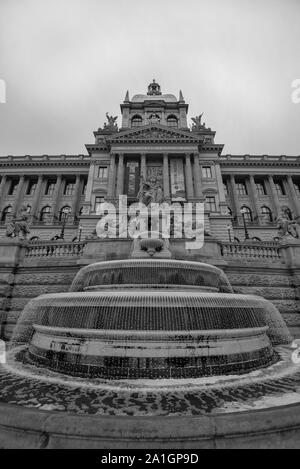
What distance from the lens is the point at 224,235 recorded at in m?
33.6

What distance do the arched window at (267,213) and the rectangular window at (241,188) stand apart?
180 inches

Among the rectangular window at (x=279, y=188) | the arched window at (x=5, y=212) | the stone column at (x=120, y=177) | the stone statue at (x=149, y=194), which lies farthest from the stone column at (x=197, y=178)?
the arched window at (x=5, y=212)

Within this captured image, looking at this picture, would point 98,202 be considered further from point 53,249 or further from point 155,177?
point 53,249

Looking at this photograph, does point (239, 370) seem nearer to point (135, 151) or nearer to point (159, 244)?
point (159, 244)

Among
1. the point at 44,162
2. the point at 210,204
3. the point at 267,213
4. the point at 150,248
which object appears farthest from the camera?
the point at 44,162

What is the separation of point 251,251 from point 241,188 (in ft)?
125

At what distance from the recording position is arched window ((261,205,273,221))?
139 ft

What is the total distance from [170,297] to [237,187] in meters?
45.4

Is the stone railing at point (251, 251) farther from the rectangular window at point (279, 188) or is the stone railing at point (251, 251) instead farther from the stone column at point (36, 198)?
the rectangular window at point (279, 188)

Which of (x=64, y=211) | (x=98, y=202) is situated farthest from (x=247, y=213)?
(x=64, y=211)

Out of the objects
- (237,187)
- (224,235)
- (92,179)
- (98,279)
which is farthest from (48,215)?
(98,279)

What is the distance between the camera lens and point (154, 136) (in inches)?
1545

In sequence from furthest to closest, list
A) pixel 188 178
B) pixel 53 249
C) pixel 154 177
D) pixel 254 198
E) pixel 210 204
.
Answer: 1. pixel 254 198
2. pixel 210 204
3. pixel 188 178
4. pixel 154 177
5. pixel 53 249

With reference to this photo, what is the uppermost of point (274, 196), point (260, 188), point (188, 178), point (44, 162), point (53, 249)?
point (44, 162)
